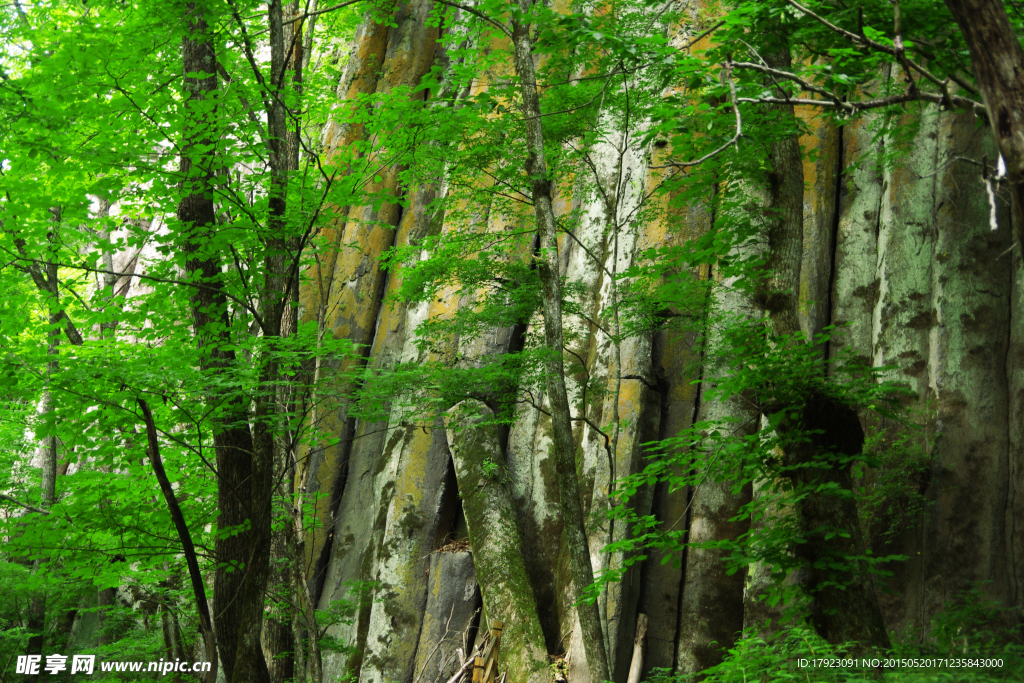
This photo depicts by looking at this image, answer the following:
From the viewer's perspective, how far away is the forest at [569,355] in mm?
5016

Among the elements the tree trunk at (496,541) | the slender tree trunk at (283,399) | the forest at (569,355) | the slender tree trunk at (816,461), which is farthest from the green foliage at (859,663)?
the slender tree trunk at (283,399)

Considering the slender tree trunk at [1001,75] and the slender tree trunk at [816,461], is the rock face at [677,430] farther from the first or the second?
the slender tree trunk at [1001,75]

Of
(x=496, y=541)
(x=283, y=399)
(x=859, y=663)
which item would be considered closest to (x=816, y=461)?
(x=859, y=663)

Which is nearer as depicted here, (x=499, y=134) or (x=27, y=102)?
(x=27, y=102)

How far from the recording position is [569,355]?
945 centimetres

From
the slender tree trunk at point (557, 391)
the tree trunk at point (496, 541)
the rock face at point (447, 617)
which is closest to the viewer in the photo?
the slender tree trunk at point (557, 391)

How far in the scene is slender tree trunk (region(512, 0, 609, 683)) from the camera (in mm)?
5297

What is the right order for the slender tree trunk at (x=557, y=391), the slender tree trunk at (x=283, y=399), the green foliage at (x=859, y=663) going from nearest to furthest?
the green foliage at (x=859, y=663)
the slender tree trunk at (x=557, y=391)
the slender tree trunk at (x=283, y=399)

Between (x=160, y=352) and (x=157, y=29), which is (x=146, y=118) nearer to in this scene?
(x=157, y=29)

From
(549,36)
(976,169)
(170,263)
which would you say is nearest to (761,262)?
(549,36)

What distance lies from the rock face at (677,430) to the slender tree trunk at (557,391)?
3.99ft

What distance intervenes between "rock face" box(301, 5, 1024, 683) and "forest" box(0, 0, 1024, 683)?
37 mm

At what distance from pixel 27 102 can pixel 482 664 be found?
727 cm

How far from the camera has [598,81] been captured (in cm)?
770
